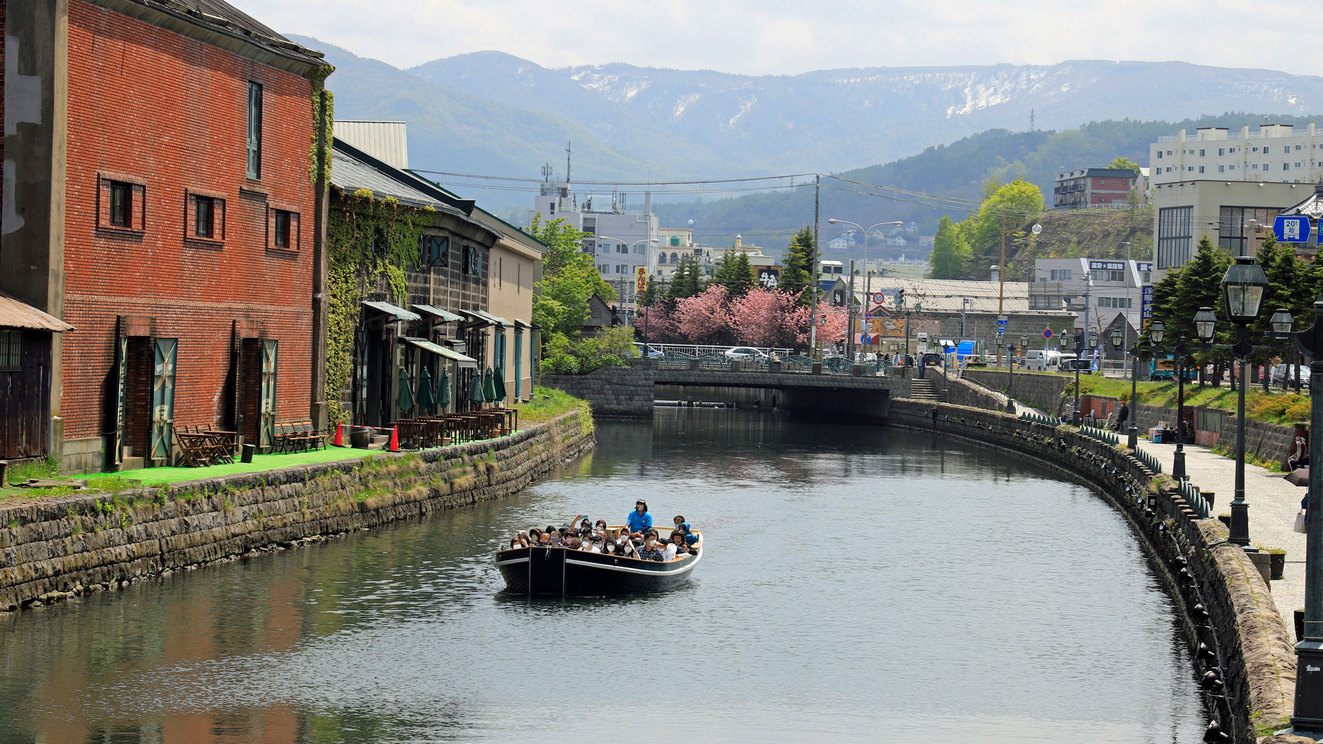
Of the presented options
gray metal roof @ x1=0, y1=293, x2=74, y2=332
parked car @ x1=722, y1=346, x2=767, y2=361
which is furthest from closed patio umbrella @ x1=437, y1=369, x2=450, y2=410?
parked car @ x1=722, y1=346, x2=767, y2=361

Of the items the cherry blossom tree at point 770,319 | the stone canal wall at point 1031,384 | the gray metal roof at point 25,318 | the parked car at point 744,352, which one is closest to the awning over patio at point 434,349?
the gray metal roof at point 25,318

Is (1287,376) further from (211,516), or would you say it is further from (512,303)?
(211,516)

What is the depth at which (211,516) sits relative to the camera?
33.0 m

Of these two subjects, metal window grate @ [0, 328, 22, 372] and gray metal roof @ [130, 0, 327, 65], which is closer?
metal window grate @ [0, 328, 22, 372]

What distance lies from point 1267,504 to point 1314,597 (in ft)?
86.2

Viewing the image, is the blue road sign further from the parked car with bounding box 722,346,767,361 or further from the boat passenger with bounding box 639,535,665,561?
the boat passenger with bounding box 639,535,665,561

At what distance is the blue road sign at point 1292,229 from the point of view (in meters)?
76.6

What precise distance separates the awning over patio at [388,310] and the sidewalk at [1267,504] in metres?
26.5

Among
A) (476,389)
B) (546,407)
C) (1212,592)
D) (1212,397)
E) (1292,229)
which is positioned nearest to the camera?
(1212,592)

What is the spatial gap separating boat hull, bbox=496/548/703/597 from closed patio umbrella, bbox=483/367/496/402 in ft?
98.1

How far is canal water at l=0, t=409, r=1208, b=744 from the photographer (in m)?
22.9

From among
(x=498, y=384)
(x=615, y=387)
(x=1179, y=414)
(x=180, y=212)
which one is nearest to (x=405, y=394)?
(x=180, y=212)

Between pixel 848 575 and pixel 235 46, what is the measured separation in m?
22.2

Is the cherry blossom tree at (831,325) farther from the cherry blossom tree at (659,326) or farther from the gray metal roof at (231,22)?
the gray metal roof at (231,22)
